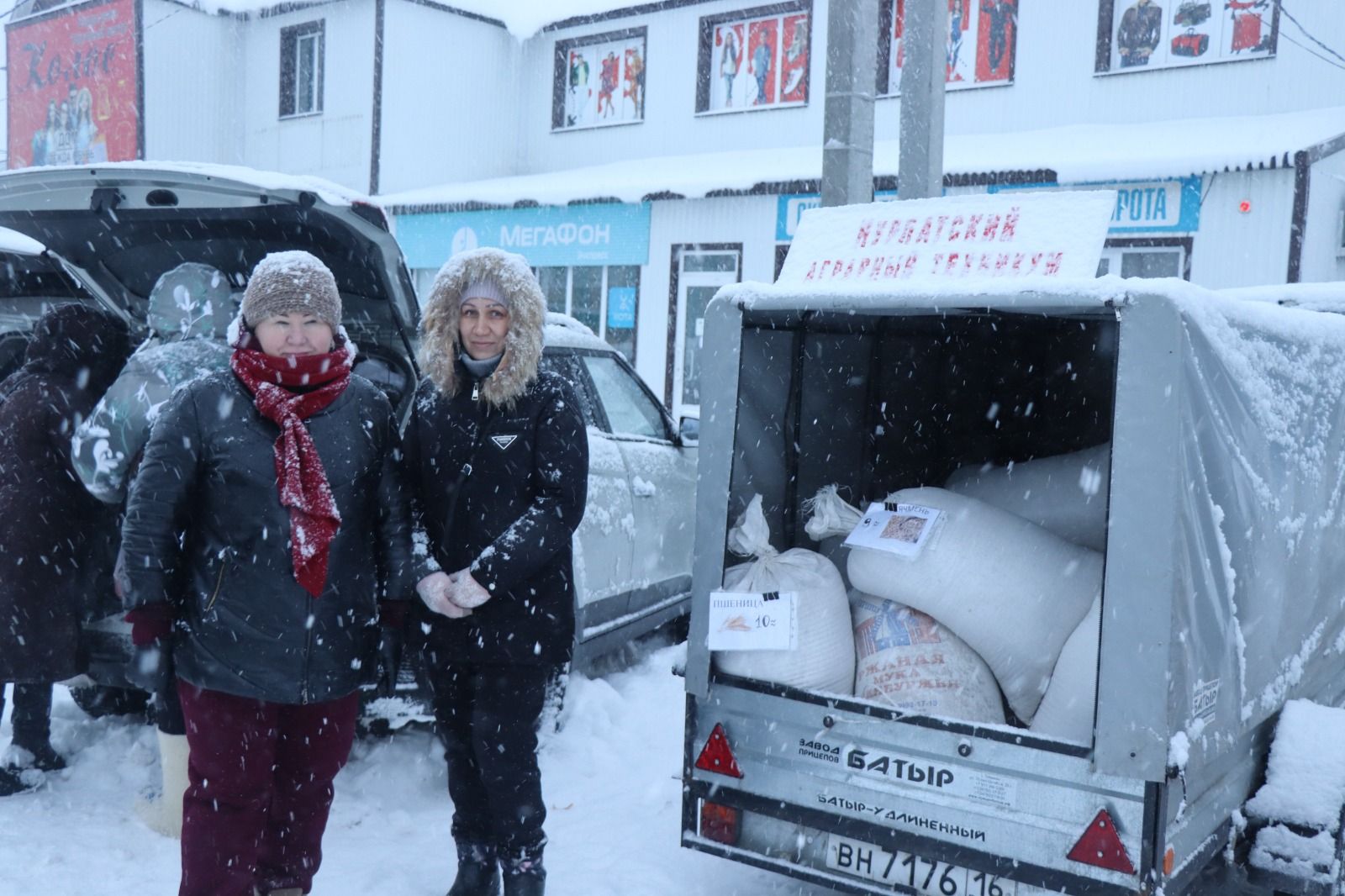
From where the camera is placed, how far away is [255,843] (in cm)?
300

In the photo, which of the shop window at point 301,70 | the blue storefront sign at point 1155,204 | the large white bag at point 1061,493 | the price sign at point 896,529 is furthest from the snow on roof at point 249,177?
the shop window at point 301,70

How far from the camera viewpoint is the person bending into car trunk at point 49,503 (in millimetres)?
3893

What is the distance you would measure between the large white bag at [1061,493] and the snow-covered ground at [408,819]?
1396 millimetres

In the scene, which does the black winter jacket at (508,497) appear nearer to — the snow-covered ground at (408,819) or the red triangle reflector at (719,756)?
the red triangle reflector at (719,756)

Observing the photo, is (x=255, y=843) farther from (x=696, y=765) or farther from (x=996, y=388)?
(x=996, y=388)

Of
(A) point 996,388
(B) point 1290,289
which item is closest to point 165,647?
(A) point 996,388

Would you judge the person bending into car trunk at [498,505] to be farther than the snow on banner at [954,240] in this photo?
Yes

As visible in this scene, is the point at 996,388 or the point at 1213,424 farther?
the point at 996,388

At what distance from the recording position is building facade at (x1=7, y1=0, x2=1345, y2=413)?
37.7 feet

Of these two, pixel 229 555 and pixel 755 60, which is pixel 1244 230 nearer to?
pixel 755 60

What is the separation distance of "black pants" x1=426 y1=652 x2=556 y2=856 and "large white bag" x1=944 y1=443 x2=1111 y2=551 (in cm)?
161

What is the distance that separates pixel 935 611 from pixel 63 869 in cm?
276

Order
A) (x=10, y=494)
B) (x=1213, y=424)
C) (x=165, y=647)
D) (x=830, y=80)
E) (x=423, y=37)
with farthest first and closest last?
1. (x=423, y=37)
2. (x=830, y=80)
3. (x=10, y=494)
4. (x=165, y=647)
5. (x=1213, y=424)

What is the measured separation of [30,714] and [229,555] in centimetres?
202
